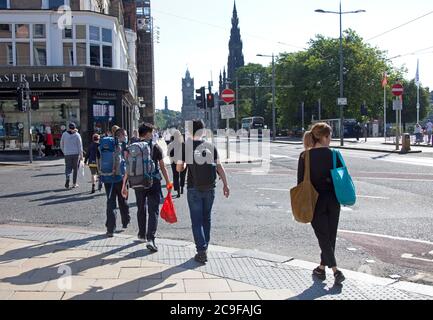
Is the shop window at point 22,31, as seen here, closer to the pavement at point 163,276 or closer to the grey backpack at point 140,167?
the pavement at point 163,276

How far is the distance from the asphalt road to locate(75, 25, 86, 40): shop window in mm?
18073

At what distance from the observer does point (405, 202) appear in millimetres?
11539

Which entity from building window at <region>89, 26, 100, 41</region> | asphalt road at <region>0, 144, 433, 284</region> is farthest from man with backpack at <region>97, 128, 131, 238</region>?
building window at <region>89, 26, 100, 41</region>

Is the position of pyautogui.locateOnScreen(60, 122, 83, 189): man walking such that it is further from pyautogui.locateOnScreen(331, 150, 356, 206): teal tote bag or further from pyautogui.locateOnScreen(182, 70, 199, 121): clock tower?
pyautogui.locateOnScreen(182, 70, 199, 121): clock tower

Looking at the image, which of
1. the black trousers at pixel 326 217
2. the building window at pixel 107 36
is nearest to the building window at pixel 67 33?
the building window at pixel 107 36

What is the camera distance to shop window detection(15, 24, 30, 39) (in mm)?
33156

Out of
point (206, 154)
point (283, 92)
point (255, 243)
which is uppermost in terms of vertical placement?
point (283, 92)

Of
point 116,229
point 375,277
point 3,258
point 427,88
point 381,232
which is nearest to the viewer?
point 375,277

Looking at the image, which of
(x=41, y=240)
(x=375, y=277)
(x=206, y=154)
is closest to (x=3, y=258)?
(x=41, y=240)

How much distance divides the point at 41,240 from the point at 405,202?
24.5 feet

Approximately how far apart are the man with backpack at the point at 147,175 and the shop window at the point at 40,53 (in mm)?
28025

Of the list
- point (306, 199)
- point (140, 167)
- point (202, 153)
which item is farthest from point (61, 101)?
point (306, 199)

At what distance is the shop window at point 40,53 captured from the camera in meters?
33.4
